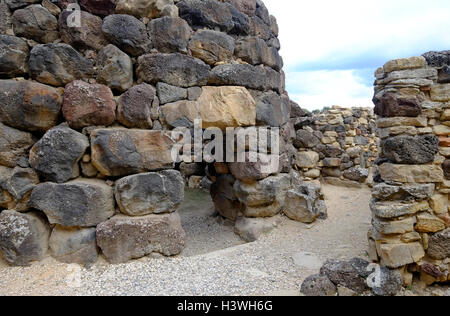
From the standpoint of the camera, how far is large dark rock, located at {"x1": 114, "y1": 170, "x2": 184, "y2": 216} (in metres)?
2.86

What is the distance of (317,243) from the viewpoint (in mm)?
3578

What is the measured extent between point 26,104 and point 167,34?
1632mm

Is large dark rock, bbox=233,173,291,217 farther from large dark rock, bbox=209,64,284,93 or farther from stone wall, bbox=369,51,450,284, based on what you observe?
stone wall, bbox=369,51,450,284

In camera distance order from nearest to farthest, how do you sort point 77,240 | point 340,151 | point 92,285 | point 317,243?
point 92,285
point 77,240
point 317,243
point 340,151

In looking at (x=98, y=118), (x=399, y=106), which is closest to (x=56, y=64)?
(x=98, y=118)

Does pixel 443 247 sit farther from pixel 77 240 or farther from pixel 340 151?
pixel 340 151

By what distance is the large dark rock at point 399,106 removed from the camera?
2.56 meters

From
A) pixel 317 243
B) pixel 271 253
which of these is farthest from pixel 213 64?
pixel 317 243

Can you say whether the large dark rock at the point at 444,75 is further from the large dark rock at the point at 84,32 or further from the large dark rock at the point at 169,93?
the large dark rock at the point at 84,32

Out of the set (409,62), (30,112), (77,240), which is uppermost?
(409,62)

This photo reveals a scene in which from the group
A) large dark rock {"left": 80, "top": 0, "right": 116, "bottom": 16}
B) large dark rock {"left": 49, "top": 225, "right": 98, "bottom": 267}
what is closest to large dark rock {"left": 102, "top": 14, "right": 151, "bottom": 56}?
large dark rock {"left": 80, "top": 0, "right": 116, "bottom": 16}

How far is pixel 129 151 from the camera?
2.88 m

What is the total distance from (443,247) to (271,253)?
1649mm

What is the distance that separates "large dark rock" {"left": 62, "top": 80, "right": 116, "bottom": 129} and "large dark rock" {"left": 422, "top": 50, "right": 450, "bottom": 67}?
3156mm
